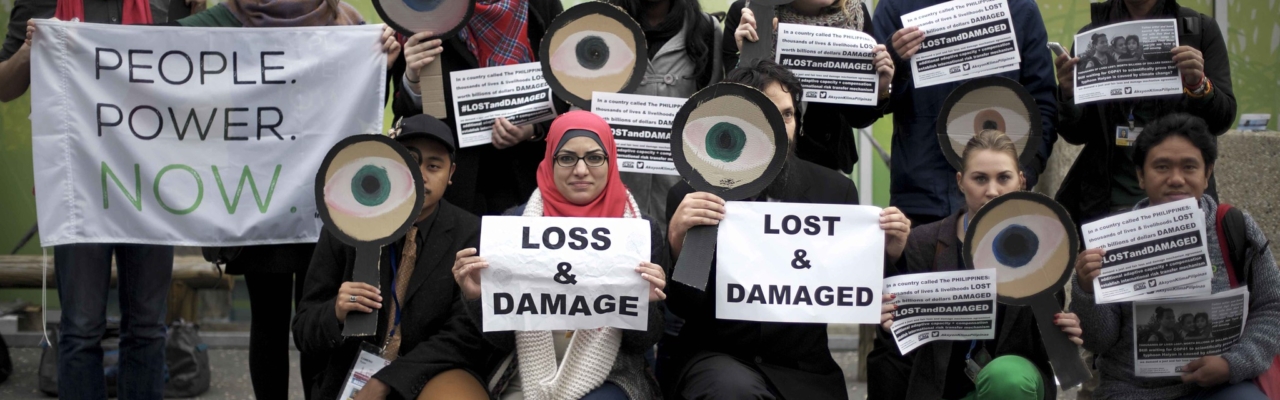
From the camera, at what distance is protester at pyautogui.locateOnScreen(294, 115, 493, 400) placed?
4012 millimetres

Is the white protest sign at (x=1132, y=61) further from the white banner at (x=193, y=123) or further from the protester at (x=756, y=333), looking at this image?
the white banner at (x=193, y=123)

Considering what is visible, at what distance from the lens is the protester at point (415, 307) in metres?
4.01

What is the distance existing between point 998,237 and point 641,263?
3.66 ft

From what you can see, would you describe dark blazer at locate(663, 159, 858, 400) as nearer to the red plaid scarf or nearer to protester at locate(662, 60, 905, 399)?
protester at locate(662, 60, 905, 399)

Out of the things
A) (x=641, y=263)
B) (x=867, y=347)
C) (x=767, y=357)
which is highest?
(x=641, y=263)

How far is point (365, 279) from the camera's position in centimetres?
400

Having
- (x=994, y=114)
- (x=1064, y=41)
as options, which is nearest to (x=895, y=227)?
(x=994, y=114)

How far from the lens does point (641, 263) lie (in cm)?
389

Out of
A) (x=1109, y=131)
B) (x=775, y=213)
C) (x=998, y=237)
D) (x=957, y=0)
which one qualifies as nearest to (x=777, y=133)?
(x=775, y=213)

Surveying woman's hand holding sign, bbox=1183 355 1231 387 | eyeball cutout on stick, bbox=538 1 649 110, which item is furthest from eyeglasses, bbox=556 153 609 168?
woman's hand holding sign, bbox=1183 355 1231 387

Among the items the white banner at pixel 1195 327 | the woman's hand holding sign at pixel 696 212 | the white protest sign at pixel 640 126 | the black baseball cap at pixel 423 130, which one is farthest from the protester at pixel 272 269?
the white banner at pixel 1195 327

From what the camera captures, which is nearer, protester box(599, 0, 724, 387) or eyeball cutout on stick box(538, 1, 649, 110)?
eyeball cutout on stick box(538, 1, 649, 110)

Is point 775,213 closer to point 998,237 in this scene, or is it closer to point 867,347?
point 998,237

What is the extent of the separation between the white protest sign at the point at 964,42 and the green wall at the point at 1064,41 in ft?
8.73
